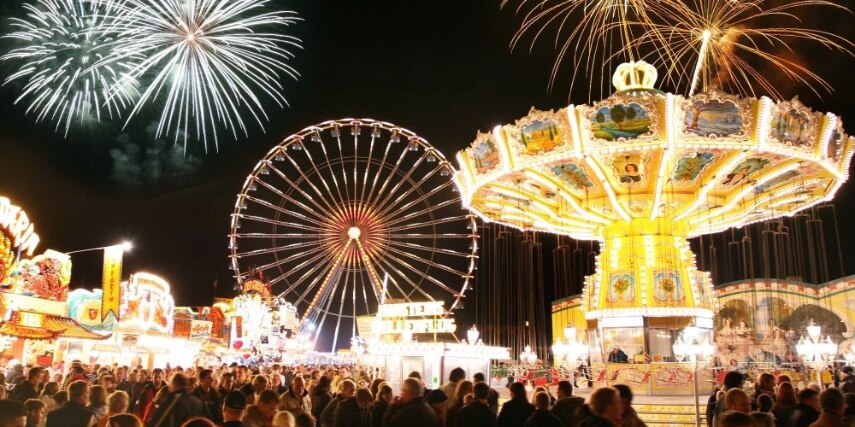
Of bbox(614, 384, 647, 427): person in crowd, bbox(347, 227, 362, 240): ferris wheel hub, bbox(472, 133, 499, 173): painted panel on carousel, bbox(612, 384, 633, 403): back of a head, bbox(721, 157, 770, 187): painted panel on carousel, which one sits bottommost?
bbox(614, 384, 647, 427): person in crowd

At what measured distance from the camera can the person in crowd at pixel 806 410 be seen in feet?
22.6

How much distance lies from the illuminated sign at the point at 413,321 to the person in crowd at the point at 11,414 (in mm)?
21367

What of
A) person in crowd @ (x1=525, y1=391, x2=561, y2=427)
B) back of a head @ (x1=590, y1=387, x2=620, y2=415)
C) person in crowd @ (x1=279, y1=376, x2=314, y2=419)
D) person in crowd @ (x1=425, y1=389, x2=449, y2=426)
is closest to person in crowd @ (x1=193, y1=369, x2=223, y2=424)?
person in crowd @ (x1=279, y1=376, x2=314, y2=419)

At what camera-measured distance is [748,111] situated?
728 inches

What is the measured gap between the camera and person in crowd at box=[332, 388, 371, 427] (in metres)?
7.53

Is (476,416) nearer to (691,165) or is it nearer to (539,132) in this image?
(539,132)

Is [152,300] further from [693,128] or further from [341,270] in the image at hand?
[693,128]

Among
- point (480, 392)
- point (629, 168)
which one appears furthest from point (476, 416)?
point (629, 168)

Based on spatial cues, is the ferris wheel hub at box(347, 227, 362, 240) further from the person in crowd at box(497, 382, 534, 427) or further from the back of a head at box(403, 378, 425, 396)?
the back of a head at box(403, 378, 425, 396)

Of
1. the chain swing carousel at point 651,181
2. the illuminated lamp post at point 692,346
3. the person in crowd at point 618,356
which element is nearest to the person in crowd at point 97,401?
the chain swing carousel at point 651,181

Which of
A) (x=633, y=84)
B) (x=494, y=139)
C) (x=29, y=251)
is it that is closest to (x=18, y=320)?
(x=29, y=251)

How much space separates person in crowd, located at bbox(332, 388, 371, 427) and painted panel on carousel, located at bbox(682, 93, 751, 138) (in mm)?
13841

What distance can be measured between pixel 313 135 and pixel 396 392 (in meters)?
13.0

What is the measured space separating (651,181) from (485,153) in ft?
17.5
